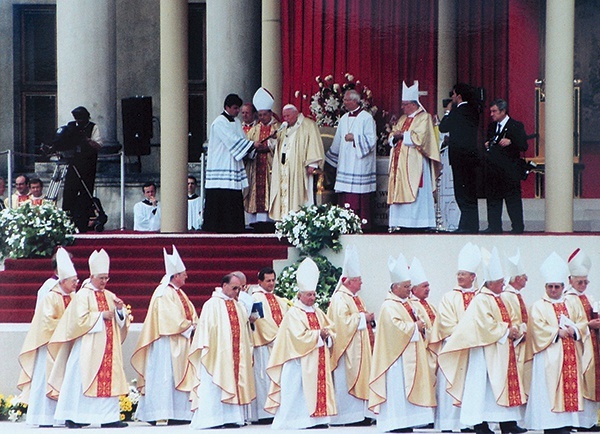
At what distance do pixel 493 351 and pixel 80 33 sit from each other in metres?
9.64

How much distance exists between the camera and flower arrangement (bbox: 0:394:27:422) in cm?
1744

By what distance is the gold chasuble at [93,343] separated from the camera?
1633 centimetres

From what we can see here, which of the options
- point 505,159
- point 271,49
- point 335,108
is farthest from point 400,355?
point 271,49

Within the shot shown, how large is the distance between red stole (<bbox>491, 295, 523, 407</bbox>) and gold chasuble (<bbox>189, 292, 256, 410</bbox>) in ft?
8.15

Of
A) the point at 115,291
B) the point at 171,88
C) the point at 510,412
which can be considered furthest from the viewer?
A: the point at 171,88

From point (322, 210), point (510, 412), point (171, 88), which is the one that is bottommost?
point (510, 412)

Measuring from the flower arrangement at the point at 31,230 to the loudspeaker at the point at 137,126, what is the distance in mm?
3360

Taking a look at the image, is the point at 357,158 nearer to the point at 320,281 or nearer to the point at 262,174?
the point at 262,174

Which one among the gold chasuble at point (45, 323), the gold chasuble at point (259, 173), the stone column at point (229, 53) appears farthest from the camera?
the stone column at point (229, 53)

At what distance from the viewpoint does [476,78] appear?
24.8 meters

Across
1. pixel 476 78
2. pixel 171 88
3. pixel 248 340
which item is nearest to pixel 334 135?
pixel 171 88

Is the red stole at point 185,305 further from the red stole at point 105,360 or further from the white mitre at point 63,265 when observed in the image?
the white mitre at point 63,265

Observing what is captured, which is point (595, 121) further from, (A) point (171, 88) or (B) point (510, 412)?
(B) point (510, 412)

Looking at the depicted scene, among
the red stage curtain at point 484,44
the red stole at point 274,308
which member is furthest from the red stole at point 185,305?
the red stage curtain at point 484,44
